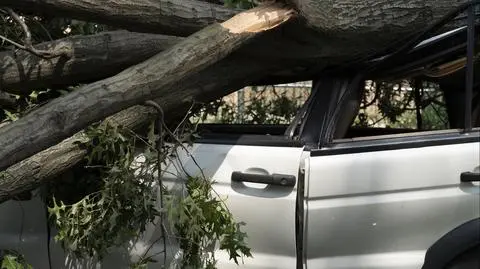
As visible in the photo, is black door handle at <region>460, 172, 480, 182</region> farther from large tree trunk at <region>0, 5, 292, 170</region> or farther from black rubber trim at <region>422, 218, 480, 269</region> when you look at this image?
large tree trunk at <region>0, 5, 292, 170</region>

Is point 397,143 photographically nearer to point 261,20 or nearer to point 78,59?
point 261,20

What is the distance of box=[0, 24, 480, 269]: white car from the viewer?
2961 mm

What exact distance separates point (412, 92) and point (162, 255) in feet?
8.38

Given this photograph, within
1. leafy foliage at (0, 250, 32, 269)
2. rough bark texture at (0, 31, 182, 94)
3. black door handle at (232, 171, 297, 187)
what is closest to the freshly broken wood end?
rough bark texture at (0, 31, 182, 94)

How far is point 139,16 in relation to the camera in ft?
11.1

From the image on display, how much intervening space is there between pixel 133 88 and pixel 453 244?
161cm

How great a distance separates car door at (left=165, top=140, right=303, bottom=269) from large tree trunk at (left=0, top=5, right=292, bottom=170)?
470 millimetres

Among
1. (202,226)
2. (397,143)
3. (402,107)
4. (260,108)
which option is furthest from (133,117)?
(402,107)

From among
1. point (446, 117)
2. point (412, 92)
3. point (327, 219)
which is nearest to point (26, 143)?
point (327, 219)

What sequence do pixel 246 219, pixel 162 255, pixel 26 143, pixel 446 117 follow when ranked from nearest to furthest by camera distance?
1. pixel 26 143
2. pixel 246 219
3. pixel 162 255
4. pixel 446 117

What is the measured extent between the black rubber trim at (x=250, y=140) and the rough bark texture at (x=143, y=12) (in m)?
0.59

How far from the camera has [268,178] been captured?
127 inches

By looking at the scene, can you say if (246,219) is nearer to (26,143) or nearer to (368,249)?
(368,249)

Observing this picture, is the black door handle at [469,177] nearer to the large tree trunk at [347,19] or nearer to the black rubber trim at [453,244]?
the black rubber trim at [453,244]
